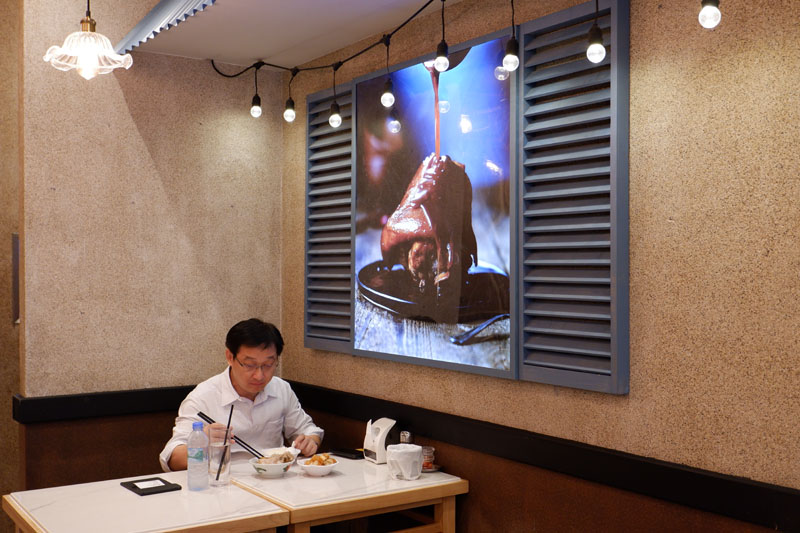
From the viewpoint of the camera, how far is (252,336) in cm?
346

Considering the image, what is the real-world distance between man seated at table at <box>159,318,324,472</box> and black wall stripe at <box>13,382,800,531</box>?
1.29 feet

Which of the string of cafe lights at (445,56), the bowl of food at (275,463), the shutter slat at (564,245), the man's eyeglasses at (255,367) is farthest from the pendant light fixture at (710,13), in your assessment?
the man's eyeglasses at (255,367)

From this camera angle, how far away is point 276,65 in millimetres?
4395

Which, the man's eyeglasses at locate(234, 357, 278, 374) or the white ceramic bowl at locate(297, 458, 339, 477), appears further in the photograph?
the man's eyeglasses at locate(234, 357, 278, 374)

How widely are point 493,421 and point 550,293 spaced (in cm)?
63

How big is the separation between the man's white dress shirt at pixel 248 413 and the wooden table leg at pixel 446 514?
839 mm

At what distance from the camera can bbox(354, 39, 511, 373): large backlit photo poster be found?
306 cm

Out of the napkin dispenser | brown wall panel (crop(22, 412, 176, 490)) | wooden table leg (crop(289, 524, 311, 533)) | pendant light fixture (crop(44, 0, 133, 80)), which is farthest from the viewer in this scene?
brown wall panel (crop(22, 412, 176, 490))

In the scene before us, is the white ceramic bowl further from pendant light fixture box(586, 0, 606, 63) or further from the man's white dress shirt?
pendant light fixture box(586, 0, 606, 63)

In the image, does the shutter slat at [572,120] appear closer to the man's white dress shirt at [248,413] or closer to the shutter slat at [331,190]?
the shutter slat at [331,190]

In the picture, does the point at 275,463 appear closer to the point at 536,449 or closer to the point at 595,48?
the point at 536,449

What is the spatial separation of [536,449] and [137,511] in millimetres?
1452

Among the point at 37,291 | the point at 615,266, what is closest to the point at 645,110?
the point at 615,266

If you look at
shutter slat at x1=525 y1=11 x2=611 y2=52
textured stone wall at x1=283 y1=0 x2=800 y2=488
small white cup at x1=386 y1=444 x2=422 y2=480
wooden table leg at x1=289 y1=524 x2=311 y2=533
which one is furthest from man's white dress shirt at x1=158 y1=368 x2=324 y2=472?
shutter slat at x1=525 y1=11 x2=611 y2=52
